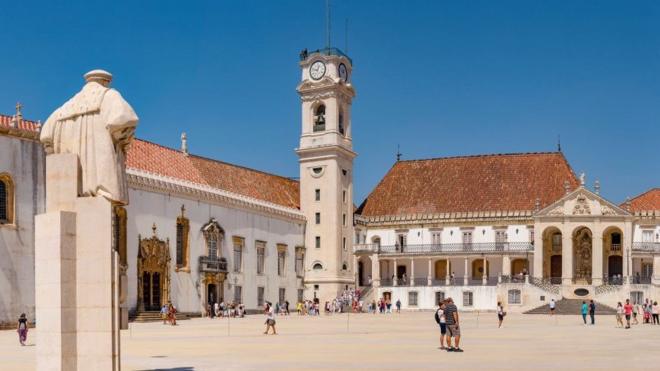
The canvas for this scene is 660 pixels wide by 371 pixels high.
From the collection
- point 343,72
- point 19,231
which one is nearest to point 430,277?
point 343,72

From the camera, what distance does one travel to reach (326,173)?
6750cm

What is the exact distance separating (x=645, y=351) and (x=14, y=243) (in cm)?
2758

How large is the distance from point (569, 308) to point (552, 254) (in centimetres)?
1026

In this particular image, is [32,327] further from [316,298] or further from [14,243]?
[316,298]

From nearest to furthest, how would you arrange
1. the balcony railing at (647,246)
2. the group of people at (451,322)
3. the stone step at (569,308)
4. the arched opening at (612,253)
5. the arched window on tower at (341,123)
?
the group of people at (451,322), the stone step at (569,308), the balcony railing at (647,246), the arched opening at (612,253), the arched window on tower at (341,123)

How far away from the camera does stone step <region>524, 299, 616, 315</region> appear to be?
2339 inches

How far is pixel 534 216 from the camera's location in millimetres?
67312

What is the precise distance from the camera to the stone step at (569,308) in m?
59.4

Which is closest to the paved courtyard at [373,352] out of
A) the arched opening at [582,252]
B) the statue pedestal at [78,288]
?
the statue pedestal at [78,288]

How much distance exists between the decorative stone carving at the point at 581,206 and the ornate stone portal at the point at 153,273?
31.2 meters

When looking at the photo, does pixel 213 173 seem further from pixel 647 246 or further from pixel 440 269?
pixel 647 246

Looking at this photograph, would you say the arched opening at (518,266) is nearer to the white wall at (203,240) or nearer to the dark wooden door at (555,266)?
the dark wooden door at (555,266)

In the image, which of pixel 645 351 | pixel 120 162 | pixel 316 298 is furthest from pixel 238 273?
pixel 120 162

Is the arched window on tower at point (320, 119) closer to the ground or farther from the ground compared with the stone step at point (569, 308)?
farther from the ground
